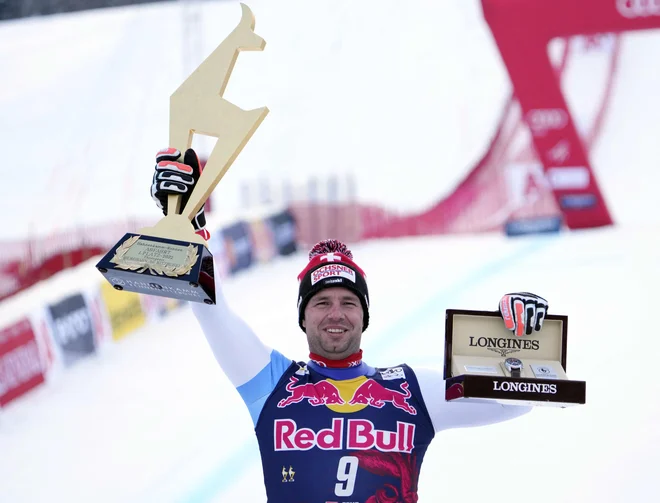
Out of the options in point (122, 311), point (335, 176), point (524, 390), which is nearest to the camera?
point (524, 390)

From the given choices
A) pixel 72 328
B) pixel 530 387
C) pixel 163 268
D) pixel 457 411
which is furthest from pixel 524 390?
pixel 72 328

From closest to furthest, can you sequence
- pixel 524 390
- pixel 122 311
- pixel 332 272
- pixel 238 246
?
pixel 524 390, pixel 332 272, pixel 122 311, pixel 238 246

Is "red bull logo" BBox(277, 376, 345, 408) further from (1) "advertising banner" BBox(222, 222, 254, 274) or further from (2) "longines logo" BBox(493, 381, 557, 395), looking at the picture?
(1) "advertising banner" BBox(222, 222, 254, 274)

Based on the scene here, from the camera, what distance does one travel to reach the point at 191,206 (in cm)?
250

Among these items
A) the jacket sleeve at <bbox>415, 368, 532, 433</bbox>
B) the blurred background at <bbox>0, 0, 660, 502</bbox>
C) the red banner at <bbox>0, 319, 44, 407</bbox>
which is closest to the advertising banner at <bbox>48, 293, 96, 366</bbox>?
the blurred background at <bbox>0, 0, 660, 502</bbox>

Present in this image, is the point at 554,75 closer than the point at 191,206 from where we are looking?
No

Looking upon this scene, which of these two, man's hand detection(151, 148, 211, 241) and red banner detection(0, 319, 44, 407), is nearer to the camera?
man's hand detection(151, 148, 211, 241)

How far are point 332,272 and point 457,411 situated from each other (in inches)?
20.8

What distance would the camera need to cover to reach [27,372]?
5074 mm

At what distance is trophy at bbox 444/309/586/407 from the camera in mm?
2283

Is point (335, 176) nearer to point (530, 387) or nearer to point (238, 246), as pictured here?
point (238, 246)

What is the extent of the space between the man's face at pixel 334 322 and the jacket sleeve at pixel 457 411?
248 mm

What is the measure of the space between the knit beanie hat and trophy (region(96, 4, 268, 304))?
0.35m

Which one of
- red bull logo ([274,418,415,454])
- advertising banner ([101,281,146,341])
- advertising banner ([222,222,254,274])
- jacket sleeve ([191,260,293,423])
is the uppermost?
advertising banner ([222,222,254,274])
